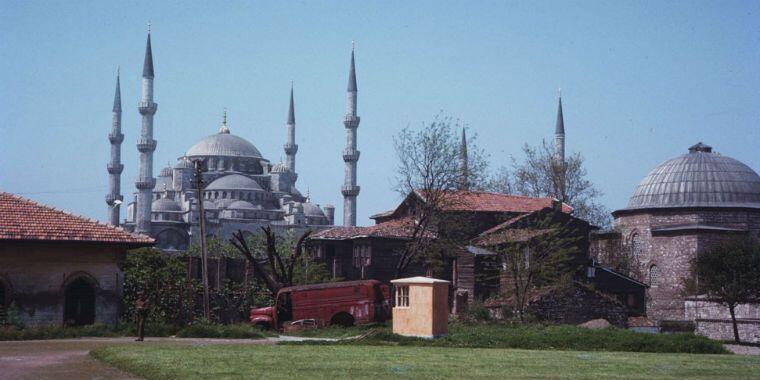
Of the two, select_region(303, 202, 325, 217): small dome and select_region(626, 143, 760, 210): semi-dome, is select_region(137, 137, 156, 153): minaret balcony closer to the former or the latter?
select_region(303, 202, 325, 217): small dome

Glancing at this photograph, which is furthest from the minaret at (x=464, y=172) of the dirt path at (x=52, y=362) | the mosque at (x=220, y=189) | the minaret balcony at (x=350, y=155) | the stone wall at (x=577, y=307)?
the minaret balcony at (x=350, y=155)

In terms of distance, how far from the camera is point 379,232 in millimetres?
43875

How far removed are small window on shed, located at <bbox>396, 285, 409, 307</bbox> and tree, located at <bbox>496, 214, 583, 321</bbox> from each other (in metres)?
8.76

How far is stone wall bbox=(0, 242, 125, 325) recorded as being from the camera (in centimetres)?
2609

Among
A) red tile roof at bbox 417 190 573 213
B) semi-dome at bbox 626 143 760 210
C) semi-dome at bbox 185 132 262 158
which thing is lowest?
red tile roof at bbox 417 190 573 213

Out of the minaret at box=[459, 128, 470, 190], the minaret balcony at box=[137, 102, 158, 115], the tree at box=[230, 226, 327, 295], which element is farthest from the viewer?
the minaret balcony at box=[137, 102, 158, 115]

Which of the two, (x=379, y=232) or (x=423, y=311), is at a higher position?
(x=379, y=232)

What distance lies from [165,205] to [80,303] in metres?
65.8

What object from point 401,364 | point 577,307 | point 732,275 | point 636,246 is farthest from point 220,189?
point 401,364

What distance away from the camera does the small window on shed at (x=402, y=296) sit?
23031 mm

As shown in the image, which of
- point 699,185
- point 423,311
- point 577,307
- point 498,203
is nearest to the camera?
point 423,311

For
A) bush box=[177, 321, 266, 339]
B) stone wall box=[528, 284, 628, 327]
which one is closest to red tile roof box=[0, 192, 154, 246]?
bush box=[177, 321, 266, 339]

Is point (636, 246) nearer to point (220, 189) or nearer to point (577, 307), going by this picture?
point (577, 307)

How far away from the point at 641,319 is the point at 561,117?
44.3m
